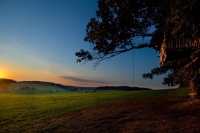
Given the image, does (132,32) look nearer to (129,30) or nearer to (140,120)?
(129,30)

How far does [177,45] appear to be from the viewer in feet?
57.8

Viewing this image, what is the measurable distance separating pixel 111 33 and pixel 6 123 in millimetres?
10800

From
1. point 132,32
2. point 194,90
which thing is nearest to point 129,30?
point 132,32

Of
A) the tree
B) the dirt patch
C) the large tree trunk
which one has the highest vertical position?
the tree

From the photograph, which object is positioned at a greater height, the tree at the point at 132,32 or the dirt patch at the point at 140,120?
the tree at the point at 132,32

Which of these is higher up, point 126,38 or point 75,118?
point 126,38

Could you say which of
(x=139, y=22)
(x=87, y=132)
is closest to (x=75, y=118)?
(x=87, y=132)

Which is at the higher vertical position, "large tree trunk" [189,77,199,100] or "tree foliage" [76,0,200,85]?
"tree foliage" [76,0,200,85]

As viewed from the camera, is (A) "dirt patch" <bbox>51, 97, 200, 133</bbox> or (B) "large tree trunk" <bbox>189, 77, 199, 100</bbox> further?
(B) "large tree trunk" <bbox>189, 77, 199, 100</bbox>

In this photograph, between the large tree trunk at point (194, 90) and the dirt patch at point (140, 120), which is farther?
the large tree trunk at point (194, 90)

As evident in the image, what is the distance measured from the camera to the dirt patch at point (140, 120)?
45.0 feet

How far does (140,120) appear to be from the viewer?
15734mm

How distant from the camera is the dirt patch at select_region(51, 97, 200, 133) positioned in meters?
13.7

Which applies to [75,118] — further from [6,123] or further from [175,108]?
[175,108]
